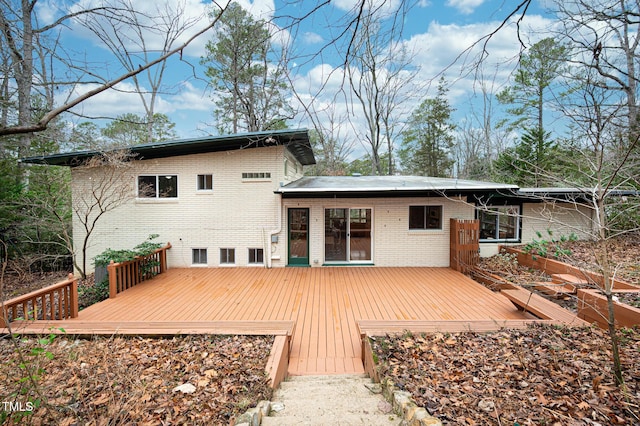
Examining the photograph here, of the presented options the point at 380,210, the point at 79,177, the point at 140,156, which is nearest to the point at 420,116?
the point at 380,210

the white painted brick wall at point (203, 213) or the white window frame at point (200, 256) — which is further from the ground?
the white painted brick wall at point (203, 213)

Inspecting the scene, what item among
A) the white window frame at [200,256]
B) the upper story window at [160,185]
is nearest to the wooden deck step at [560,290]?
the white window frame at [200,256]

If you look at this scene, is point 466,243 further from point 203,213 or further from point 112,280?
point 112,280

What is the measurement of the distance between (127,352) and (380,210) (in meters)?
6.68

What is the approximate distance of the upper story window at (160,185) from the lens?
8.21 meters

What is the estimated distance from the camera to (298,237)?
8.40 meters

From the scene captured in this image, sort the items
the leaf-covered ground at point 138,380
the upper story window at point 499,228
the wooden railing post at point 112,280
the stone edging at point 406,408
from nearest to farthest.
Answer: the stone edging at point 406,408 → the leaf-covered ground at point 138,380 → the wooden railing post at point 112,280 → the upper story window at point 499,228

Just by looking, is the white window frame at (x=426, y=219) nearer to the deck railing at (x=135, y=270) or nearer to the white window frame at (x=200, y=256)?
the white window frame at (x=200, y=256)

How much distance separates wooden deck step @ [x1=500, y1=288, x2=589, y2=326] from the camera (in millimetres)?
3767

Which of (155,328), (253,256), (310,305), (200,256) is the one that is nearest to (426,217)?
(310,305)

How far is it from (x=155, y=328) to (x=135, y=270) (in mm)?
3698

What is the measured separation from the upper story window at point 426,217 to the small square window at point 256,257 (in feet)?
14.6

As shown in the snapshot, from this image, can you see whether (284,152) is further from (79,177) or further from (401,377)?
(401,377)

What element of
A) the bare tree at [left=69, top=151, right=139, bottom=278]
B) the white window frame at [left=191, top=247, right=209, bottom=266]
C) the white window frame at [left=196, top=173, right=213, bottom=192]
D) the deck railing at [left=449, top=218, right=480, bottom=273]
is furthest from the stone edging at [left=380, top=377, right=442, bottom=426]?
the bare tree at [left=69, top=151, right=139, bottom=278]
